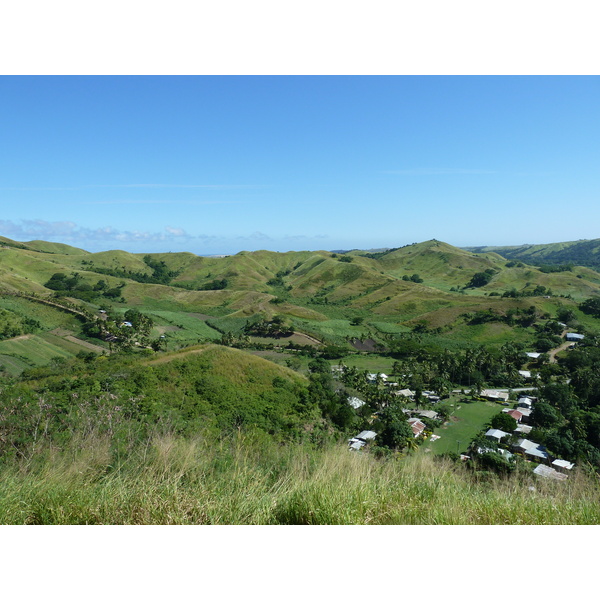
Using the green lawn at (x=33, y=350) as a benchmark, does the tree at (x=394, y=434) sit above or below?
below

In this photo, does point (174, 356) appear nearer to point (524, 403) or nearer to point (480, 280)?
point (524, 403)

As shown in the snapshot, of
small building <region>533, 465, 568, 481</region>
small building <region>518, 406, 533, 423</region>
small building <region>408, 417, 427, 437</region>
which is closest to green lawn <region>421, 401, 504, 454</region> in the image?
small building <region>408, 417, 427, 437</region>

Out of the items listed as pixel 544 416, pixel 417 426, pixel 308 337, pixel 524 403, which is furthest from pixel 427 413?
pixel 308 337

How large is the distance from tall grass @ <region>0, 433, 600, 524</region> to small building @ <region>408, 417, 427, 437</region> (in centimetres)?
1900

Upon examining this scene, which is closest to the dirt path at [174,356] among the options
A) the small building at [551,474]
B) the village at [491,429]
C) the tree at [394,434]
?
the village at [491,429]

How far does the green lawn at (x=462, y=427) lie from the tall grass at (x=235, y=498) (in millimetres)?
16175

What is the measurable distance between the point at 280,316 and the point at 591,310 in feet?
157

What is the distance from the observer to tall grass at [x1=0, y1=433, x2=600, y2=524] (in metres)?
2.06

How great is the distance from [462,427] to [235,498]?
24.4 m

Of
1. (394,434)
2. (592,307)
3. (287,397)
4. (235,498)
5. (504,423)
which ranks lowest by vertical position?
(504,423)

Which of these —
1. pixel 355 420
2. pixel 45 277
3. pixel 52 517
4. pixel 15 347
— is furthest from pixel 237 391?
pixel 45 277

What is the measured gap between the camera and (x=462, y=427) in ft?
75.0

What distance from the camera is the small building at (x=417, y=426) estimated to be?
20.5 meters

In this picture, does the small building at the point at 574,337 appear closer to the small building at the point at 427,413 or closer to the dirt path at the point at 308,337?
the dirt path at the point at 308,337
